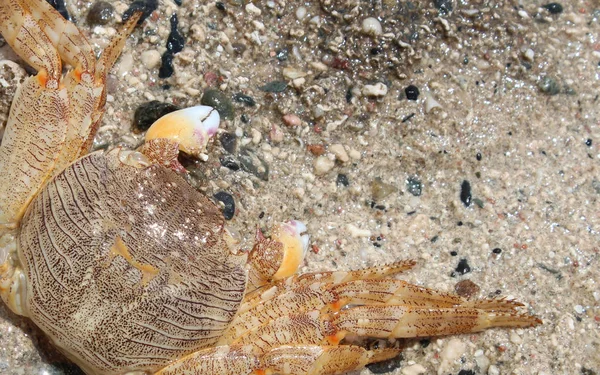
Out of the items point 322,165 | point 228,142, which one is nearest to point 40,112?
point 228,142

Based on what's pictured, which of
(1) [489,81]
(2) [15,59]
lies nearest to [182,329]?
(2) [15,59]

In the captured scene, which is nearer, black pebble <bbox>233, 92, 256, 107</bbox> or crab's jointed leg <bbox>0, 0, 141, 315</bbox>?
crab's jointed leg <bbox>0, 0, 141, 315</bbox>

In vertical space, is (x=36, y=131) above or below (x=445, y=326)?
above

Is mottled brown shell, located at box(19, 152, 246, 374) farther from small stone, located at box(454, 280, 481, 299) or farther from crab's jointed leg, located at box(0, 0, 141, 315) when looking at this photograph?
small stone, located at box(454, 280, 481, 299)

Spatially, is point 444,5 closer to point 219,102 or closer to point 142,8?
point 219,102

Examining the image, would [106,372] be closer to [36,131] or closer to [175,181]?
[175,181]

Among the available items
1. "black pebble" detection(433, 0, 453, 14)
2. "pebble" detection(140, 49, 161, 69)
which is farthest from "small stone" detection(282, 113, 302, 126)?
"black pebble" detection(433, 0, 453, 14)
